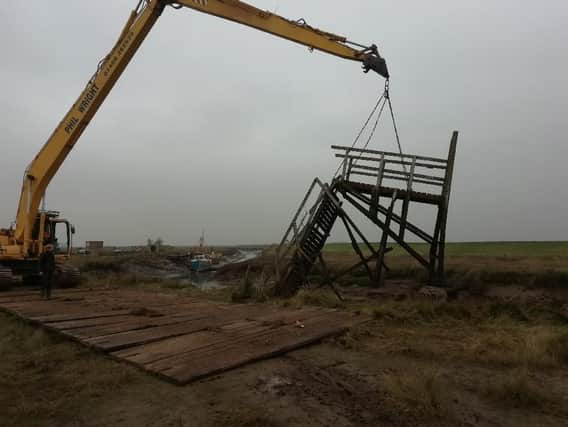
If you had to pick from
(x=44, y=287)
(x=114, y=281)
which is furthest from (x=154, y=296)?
(x=114, y=281)

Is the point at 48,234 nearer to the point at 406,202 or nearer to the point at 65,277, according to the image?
the point at 65,277

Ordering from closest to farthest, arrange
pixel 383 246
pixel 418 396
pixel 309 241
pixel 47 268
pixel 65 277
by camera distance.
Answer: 1. pixel 418 396
2. pixel 47 268
3. pixel 383 246
4. pixel 309 241
5. pixel 65 277

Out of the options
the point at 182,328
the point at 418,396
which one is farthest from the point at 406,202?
the point at 418,396

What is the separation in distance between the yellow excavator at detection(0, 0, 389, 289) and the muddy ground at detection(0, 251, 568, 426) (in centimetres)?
919

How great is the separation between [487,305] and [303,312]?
4.97 meters

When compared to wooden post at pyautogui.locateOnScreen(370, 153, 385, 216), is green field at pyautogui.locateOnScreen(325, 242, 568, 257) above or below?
below

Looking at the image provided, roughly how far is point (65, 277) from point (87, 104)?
6887 mm

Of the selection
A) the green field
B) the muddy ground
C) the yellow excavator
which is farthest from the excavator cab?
the green field

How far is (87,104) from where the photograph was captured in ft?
47.1

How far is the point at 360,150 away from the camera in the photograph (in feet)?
43.0

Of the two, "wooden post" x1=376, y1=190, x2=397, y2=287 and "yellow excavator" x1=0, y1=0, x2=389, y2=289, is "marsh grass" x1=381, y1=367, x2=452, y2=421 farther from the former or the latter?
"yellow excavator" x1=0, y1=0, x2=389, y2=289

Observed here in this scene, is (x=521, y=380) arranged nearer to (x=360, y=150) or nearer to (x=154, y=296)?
(x=360, y=150)

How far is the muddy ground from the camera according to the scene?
12.5ft

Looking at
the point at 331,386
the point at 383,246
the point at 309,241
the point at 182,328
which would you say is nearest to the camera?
the point at 331,386
